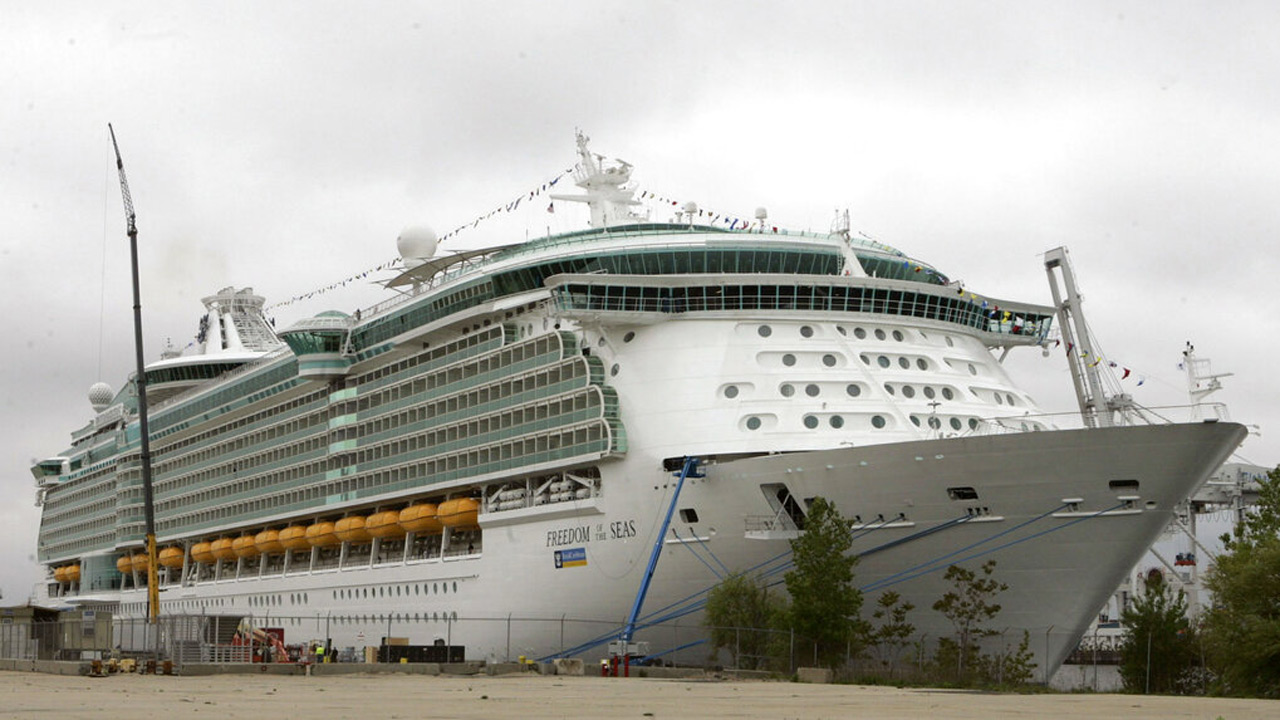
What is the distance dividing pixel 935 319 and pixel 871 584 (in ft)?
30.0

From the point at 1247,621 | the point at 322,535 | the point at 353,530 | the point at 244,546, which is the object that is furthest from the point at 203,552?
the point at 1247,621

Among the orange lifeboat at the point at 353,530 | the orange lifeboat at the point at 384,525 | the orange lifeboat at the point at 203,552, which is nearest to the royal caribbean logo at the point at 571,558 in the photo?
the orange lifeboat at the point at 384,525

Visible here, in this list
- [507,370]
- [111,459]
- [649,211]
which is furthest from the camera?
[111,459]

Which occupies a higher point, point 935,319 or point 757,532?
point 935,319

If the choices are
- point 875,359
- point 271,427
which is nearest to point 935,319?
point 875,359

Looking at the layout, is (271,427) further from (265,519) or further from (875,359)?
(875,359)

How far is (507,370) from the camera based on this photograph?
143 ft

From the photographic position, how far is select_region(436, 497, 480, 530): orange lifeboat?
4447 centimetres

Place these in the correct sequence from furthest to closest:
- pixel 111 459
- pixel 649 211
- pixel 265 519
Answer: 1. pixel 111 459
2. pixel 265 519
3. pixel 649 211

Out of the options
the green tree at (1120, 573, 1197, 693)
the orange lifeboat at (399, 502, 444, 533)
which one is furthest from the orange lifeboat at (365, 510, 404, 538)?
the green tree at (1120, 573, 1197, 693)

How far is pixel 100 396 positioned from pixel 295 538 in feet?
144

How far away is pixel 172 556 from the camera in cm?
6994

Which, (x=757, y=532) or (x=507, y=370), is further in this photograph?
(x=507, y=370)

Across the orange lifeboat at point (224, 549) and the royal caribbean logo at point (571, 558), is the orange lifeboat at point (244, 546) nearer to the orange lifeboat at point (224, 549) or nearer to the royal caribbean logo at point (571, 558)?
the orange lifeboat at point (224, 549)
